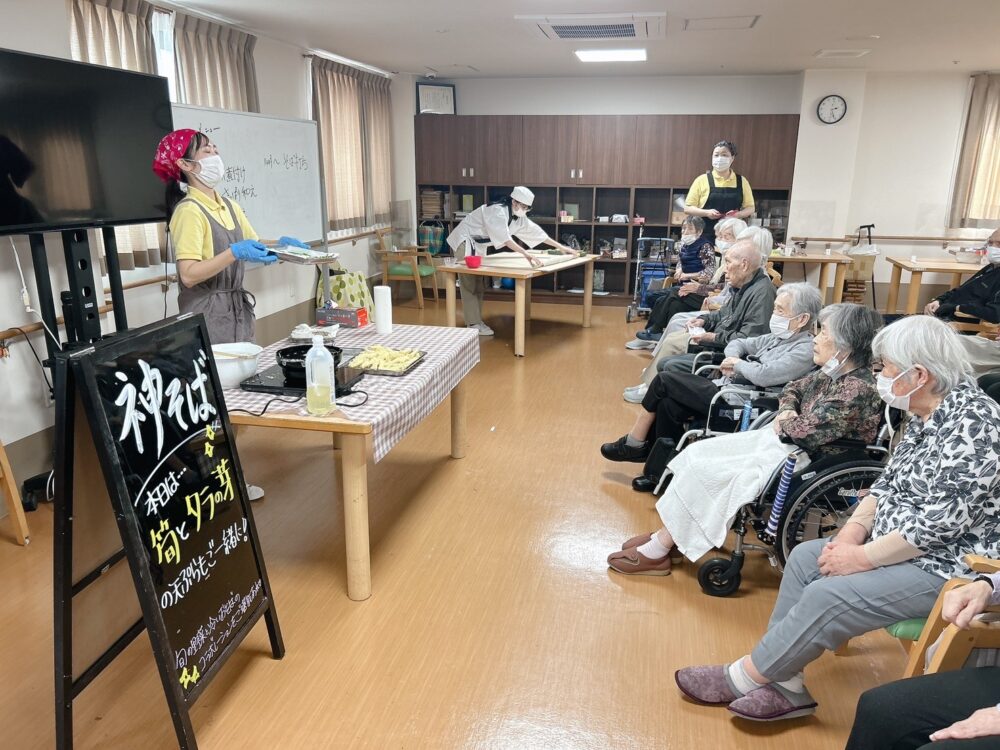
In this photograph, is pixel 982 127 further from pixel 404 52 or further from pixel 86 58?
pixel 86 58

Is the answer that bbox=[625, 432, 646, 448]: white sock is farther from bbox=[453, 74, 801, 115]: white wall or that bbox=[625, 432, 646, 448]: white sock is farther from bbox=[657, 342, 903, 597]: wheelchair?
bbox=[453, 74, 801, 115]: white wall

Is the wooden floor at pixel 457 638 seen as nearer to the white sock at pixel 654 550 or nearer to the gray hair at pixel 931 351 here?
the white sock at pixel 654 550

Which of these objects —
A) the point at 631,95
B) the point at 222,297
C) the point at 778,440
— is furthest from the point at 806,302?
the point at 631,95

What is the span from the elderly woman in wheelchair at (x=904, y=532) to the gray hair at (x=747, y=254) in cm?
184

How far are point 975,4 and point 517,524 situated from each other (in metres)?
4.09

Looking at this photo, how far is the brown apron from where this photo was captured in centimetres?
288

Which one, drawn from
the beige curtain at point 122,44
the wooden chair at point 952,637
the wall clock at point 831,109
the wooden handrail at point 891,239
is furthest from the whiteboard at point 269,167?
the wall clock at point 831,109

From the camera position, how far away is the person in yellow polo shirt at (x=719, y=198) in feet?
19.9

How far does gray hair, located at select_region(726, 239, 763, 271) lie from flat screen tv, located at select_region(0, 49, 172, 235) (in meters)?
2.92

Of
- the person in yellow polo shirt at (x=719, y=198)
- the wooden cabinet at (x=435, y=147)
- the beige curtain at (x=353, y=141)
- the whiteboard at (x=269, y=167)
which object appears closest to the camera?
the whiteboard at (x=269, y=167)

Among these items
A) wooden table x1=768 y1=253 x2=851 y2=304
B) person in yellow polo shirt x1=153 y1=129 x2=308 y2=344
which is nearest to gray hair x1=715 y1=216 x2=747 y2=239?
wooden table x1=768 y1=253 x2=851 y2=304

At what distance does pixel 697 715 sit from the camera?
1910 mm

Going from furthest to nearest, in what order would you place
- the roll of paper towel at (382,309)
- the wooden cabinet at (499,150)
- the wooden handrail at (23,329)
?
1. the wooden cabinet at (499,150)
2. the roll of paper towel at (382,309)
3. the wooden handrail at (23,329)

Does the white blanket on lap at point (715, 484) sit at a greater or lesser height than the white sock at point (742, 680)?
greater
